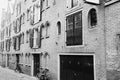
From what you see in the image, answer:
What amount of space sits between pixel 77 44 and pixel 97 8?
9.04 ft

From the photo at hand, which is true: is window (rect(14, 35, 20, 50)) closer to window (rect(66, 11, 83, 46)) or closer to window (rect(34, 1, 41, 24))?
window (rect(34, 1, 41, 24))

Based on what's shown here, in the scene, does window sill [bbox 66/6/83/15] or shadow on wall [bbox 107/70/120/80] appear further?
window sill [bbox 66/6/83/15]

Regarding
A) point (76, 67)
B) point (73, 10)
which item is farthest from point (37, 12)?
point (76, 67)

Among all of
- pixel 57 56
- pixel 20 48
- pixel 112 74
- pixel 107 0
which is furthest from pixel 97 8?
pixel 20 48

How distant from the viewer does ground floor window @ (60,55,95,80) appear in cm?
895

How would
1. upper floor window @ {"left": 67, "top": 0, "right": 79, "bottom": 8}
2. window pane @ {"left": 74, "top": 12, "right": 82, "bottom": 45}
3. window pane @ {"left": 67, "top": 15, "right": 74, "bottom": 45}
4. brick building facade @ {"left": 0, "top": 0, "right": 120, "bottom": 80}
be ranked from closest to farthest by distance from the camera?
brick building facade @ {"left": 0, "top": 0, "right": 120, "bottom": 80} < window pane @ {"left": 74, "top": 12, "right": 82, "bottom": 45} < upper floor window @ {"left": 67, "top": 0, "right": 79, "bottom": 8} < window pane @ {"left": 67, "top": 15, "right": 74, "bottom": 45}

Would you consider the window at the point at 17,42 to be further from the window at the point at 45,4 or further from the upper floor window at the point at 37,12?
the window at the point at 45,4

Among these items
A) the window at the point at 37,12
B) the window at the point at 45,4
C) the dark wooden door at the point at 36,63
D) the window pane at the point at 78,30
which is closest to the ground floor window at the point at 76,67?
the window pane at the point at 78,30

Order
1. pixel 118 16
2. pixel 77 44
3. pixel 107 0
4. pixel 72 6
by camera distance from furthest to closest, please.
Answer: pixel 72 6 < pixel 77 44 < pixel 107 0 < pixel 118 16

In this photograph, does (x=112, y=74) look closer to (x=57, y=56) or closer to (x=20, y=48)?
(x=57, y=56)

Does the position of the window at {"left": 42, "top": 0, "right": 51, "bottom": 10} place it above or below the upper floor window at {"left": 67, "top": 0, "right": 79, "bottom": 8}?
above

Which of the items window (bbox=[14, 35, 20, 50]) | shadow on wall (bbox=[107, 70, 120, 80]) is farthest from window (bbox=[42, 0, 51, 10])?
shadow on wall (bbox=[107, 70, 120, 80])

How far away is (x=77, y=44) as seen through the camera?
397 inches

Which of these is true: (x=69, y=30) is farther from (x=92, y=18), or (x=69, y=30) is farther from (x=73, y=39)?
(x=92, y=18)
